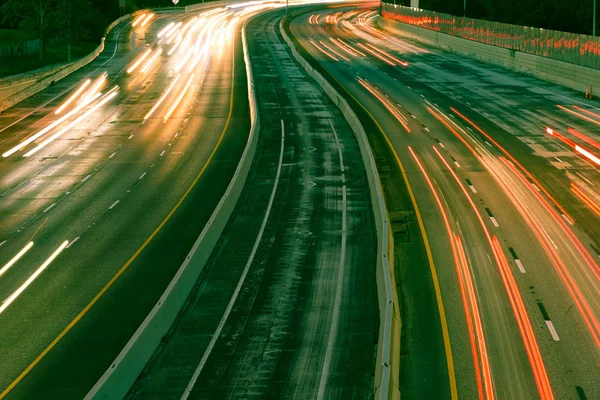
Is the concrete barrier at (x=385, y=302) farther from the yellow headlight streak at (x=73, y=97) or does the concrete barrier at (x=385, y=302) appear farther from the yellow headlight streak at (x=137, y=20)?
the yellow headlight streak at (x=137, y=20)

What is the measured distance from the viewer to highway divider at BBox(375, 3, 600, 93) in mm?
61625

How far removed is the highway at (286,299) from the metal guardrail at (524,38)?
77.8 feet

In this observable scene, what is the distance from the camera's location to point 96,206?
37.3 m

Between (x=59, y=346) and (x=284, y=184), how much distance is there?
18.5m

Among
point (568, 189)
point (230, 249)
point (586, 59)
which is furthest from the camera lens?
point (586, 59)

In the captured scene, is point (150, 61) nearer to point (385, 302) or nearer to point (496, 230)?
point (496, 230)

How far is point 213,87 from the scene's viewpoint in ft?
238

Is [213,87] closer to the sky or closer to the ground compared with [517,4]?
closer to the ground

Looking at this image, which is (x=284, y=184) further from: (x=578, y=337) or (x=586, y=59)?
(x=586, y=59)

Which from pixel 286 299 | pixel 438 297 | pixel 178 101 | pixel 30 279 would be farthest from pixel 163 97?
pixel 438 297

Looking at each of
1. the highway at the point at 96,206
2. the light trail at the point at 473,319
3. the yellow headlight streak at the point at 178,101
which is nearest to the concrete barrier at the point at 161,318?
the highway at the point at 96,206

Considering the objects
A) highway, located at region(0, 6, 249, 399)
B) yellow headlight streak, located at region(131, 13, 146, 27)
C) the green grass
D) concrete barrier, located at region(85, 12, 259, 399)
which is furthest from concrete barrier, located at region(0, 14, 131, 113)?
yellow headlight streak, located at region(131, 13, 146, 27)

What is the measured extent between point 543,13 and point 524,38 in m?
43.4

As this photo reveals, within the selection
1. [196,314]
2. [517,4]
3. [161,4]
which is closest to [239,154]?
[196,314]
